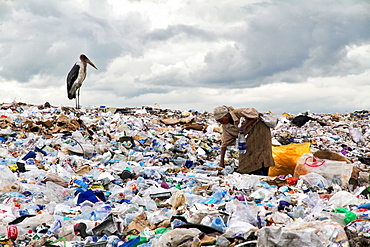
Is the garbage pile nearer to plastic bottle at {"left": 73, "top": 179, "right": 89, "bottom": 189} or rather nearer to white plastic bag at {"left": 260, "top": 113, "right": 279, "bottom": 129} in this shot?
plastic bottle at {"left": 73, "top": 179, "right": 89, "bottom": 189}

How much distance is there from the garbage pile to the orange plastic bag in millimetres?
17

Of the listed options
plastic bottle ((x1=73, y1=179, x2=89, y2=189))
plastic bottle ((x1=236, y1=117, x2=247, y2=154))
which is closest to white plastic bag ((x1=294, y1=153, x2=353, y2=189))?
plastic bottle ((x1=236, y1=117, x2=247, y2=154))

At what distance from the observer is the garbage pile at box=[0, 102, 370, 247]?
3.13 metres

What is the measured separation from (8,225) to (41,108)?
8.50 m

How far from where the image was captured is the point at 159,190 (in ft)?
15.8

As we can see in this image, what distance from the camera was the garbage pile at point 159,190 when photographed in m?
3.13

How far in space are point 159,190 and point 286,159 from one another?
272 centimetres

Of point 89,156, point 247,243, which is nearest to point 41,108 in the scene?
point 89,156

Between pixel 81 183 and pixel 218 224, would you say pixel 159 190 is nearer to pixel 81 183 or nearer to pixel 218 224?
pixel 81 183

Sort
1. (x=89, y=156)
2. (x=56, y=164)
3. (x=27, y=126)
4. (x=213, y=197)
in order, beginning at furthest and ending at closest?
(x=27, y=126) < (x=89, y=156) < (x=56, y=164) < (x=213, y=197)

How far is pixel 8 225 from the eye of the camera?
359 cm

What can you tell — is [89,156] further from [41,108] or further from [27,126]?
[41,108]

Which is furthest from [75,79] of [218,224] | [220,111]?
[218,224]

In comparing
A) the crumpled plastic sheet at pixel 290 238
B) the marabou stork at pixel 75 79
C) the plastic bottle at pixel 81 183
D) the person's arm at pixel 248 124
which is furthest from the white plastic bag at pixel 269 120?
the marabou stork at pixel 75 79
